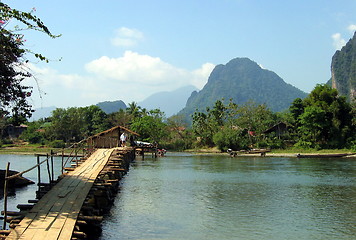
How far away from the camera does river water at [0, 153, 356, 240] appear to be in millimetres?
14141

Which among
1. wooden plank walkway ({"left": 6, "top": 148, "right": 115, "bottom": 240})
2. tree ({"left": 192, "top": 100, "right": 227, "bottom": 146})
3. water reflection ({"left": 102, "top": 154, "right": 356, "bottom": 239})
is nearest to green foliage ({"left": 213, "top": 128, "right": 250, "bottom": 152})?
tree ({"left": 192, "top": 100, "right": 227, "bottom": 146})

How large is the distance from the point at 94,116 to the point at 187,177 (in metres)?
61.5

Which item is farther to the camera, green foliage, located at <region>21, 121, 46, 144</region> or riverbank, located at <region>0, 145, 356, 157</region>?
green foliage, located at <region>21, 121, 46, 144</region>

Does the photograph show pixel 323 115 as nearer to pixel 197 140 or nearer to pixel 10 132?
pixel 197 140

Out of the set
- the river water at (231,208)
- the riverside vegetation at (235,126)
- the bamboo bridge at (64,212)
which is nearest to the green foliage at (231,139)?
the riverside vegetation at (235,126)

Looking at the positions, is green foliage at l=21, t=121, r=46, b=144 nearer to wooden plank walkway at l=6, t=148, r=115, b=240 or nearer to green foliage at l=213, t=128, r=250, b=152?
green foliage at l=213, t=128, r=250, b=152

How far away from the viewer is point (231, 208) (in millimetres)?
18281

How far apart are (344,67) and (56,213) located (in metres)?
159

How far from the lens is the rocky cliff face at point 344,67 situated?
14450cm

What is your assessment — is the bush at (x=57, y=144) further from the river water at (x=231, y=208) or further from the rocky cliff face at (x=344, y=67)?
the rocky cliff face at (x=344, y=67)

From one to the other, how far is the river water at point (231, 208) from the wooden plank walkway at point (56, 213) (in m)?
1.76

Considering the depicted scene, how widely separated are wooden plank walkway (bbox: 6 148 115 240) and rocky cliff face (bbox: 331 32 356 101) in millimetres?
141333

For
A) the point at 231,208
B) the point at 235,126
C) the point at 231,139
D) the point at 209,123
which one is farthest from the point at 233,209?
the point at 209,123

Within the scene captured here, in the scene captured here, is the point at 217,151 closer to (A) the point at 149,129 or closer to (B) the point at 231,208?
(A) the point at 149,129
